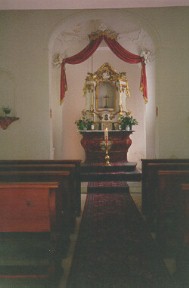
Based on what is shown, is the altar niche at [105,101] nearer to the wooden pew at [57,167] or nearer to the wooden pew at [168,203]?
the wooden pew at [57,167]

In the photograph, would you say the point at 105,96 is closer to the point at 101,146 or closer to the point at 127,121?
the point at 127,121

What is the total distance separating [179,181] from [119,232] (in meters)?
1.06

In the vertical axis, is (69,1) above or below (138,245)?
above

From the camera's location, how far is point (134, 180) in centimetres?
868

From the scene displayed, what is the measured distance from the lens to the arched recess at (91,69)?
25.3ft

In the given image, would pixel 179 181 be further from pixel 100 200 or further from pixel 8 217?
pixel 100 200

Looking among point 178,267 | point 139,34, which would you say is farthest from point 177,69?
point 178,267

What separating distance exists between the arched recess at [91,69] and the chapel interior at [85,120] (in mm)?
36

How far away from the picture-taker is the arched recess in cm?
771

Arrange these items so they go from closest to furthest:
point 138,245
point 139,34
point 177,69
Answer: point 138,245 < point 177,69 < point 139,34

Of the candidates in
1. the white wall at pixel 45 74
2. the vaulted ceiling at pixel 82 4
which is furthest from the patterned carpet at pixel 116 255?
the vaulted ceiling at pixel 82 4

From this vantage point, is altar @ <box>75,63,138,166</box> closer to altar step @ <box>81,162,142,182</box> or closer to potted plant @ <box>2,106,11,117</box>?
altar step @ <box>81,162,142,182</box>

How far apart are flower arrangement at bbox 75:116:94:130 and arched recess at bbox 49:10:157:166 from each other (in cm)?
56

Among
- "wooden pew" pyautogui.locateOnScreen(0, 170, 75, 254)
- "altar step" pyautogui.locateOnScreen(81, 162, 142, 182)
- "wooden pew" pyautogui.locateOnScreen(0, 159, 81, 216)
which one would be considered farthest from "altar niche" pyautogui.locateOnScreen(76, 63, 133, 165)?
"wooden pew" pyautogui.locateOnScreen(0, 170, 75, 254)
